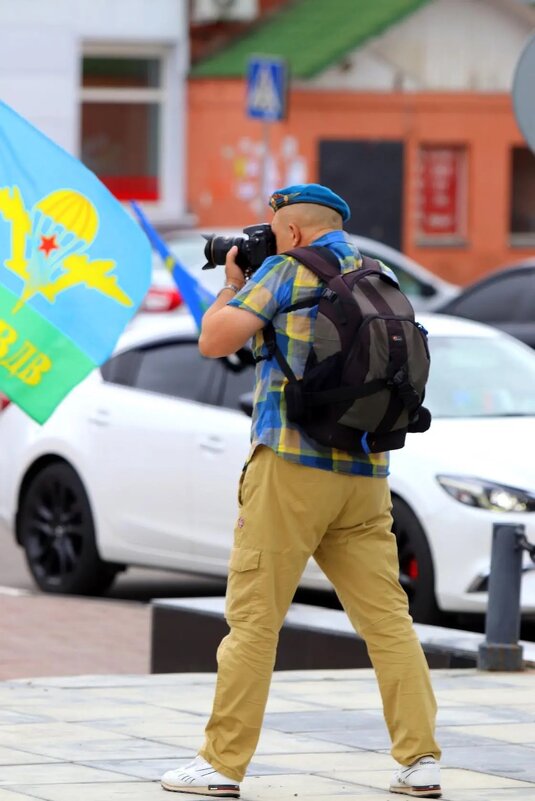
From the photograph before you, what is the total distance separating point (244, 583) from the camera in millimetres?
6062

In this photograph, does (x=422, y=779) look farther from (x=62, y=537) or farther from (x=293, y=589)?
(x=62, y=537)

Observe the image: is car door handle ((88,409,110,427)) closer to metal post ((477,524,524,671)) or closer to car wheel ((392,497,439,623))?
car wheel ((392,497,439,623))

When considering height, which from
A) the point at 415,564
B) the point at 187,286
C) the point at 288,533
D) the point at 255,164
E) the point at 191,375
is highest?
the point at 255,164

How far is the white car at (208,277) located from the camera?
20.2 metres

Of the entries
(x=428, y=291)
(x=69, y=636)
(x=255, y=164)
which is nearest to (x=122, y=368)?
(x=69, y=636)

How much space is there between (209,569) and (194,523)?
251 mm

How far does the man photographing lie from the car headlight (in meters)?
3.65

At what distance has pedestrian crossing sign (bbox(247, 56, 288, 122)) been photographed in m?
23.2

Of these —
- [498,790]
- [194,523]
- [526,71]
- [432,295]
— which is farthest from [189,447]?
[432,295]

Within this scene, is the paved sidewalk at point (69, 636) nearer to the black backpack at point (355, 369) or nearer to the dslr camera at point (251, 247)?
the dslr camera at point (251, 247)

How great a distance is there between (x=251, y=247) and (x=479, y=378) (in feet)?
16.3

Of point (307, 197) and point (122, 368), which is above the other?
point (307, 197)

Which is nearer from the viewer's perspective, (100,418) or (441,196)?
(100,418)

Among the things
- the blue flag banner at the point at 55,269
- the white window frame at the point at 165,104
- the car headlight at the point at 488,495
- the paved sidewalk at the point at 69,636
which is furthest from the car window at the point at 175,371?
the white window frame at the point at 165,104
